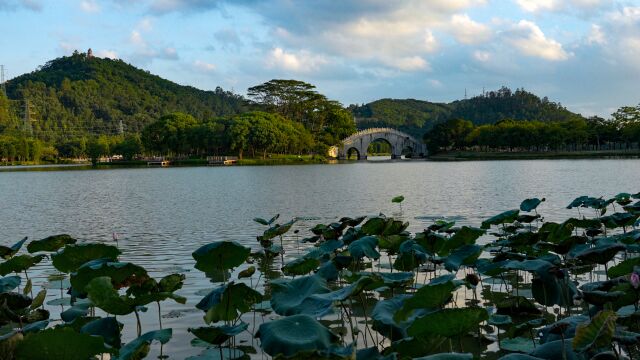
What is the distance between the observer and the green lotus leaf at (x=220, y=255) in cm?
621

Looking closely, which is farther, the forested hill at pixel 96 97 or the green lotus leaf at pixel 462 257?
the forested hill at pixel 96 97

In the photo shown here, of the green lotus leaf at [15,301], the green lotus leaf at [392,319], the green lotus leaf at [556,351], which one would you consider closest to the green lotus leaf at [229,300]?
the green lotus leaf at [392,319]

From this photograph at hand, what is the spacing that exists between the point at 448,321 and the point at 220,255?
3.07 m

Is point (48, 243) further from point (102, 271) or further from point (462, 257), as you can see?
point (462, 257)

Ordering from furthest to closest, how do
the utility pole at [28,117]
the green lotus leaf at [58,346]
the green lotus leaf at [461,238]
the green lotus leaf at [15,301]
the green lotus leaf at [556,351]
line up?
the utility pole at [28,117], the green lotus leaf at [461,238], the green lotus leaf at [15,301], the green lotus leaf at [556,351], the green lotus leaf at [58,346]

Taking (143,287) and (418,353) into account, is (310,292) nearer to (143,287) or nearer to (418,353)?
(418,353)

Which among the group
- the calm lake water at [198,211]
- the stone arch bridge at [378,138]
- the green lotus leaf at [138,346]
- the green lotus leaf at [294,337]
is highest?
the stone arch bridge at [378,138]

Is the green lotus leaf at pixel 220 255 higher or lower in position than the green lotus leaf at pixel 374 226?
higher

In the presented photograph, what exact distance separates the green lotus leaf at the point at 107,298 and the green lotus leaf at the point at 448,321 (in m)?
2.66

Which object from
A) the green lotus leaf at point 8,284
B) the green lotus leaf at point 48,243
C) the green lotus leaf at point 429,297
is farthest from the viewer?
the green lotus leaf at point 48,243

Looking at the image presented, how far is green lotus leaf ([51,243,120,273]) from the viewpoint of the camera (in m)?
6.98

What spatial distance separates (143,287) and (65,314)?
0.82 meters

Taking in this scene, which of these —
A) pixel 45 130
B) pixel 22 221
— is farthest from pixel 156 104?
pixel 22 221

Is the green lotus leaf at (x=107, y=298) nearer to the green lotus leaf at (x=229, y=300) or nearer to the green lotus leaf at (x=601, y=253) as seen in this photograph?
the green lotus leaf at (x=229, y=300)
